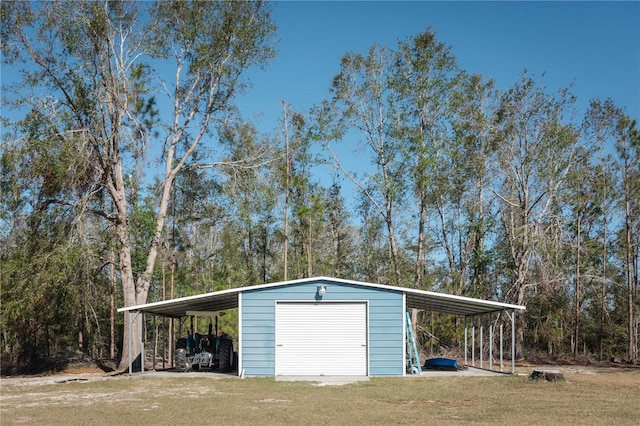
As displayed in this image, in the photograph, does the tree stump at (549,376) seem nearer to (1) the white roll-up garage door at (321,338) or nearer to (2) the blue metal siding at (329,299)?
(2) the blue metal siding at (329,299)

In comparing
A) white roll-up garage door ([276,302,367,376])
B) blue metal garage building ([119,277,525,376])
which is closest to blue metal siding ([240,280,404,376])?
blue metal garage building ([119,277,525,376])

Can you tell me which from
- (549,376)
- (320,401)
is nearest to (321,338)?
(320,401)

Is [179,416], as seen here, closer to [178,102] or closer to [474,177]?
[178,102]

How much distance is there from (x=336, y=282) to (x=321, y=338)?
1.41 metres

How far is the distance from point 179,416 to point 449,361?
32.5 ft

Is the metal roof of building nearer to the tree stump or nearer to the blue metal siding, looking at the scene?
the blue metal siding

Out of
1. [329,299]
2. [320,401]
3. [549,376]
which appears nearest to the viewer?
[320,401]

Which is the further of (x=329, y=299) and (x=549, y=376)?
(x=329, y=299)

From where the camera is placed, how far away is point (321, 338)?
16500 millimetres

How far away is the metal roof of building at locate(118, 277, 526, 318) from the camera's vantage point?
16203mm

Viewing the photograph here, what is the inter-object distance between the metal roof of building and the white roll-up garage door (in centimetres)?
69

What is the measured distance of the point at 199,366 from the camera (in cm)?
1891

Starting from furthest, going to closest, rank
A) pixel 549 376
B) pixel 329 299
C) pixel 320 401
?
pixel 329 299 < pixel 549 376 < pixel 320 401

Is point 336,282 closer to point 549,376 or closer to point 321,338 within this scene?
point 321,338
